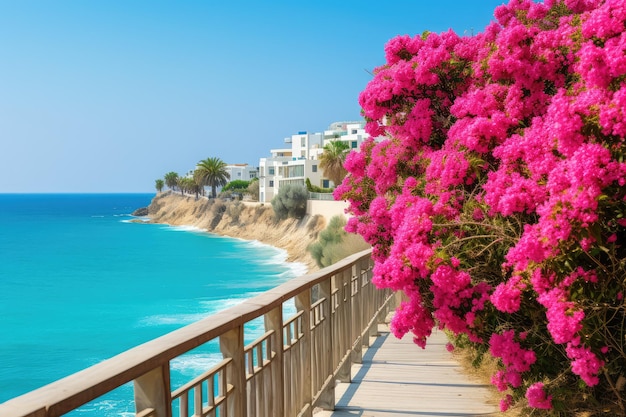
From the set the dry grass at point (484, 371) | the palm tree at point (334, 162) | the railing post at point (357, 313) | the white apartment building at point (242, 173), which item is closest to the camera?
the dry grass at point (484, 371)

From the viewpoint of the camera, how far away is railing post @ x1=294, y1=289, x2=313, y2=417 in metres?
4.41

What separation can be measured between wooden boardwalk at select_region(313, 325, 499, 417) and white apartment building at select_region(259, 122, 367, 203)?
6719cm

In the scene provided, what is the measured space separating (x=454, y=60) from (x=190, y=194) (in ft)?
469

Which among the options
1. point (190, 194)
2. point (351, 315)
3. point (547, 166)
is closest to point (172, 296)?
point (351, 315)

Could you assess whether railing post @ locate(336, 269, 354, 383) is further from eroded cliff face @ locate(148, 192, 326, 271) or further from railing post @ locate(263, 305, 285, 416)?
eroded cliff face @ locate(148, 192, 326, 271)

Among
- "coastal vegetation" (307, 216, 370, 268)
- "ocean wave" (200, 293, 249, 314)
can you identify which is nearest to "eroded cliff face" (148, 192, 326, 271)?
"coastal vegetation" (307, 216, 370, 268)

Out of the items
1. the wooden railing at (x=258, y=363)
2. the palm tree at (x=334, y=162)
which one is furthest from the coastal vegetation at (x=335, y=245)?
the wooden railing at (x=258, y=363)

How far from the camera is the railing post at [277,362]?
12.1 feet

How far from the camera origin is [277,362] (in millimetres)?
3756

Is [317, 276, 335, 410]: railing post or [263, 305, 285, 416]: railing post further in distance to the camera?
[317, 276, 335, 410]: railing post

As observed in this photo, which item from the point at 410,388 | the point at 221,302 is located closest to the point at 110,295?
the point at 221,302

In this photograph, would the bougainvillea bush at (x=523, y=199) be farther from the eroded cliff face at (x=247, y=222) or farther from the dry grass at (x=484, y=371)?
the eroded cliff face at (x=247, y=222)

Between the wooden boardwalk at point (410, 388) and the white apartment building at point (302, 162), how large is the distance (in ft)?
220

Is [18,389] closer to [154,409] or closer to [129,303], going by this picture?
[129,303]
